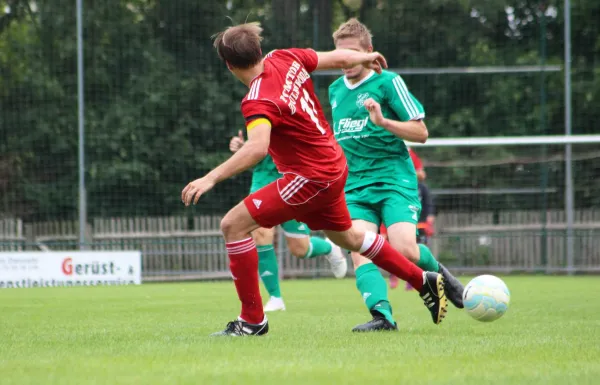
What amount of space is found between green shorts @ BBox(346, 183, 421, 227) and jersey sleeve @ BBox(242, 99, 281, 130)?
1.69 metres

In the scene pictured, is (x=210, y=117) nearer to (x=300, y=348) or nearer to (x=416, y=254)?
(x=416, y=254)

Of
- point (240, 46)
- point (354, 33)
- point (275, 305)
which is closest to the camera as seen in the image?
point (240, 46)

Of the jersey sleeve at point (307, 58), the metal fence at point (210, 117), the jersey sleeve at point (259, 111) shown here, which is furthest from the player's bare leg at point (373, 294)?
the metal fence at point (210, 117)

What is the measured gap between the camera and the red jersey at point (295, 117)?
5.55 m

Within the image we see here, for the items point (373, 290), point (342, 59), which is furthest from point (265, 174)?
point (342, 59)

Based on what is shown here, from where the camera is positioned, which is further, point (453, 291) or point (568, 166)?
point (568, 166)

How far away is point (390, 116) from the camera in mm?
7113

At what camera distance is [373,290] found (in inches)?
258

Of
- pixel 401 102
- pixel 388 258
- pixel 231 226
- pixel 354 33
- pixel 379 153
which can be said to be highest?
pixel 354 33

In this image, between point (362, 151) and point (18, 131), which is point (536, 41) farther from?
point (362, 151)

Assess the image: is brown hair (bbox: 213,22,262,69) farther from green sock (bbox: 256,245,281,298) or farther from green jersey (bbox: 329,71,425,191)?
green sock (bbox: 256,245,281,298)

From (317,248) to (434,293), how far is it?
3.73 meters

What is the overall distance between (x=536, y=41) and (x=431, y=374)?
55.6 ft

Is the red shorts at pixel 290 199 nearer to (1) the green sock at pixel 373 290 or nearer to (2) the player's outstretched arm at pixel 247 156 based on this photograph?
(2) the player's outstretched arm at pixel 247 156
